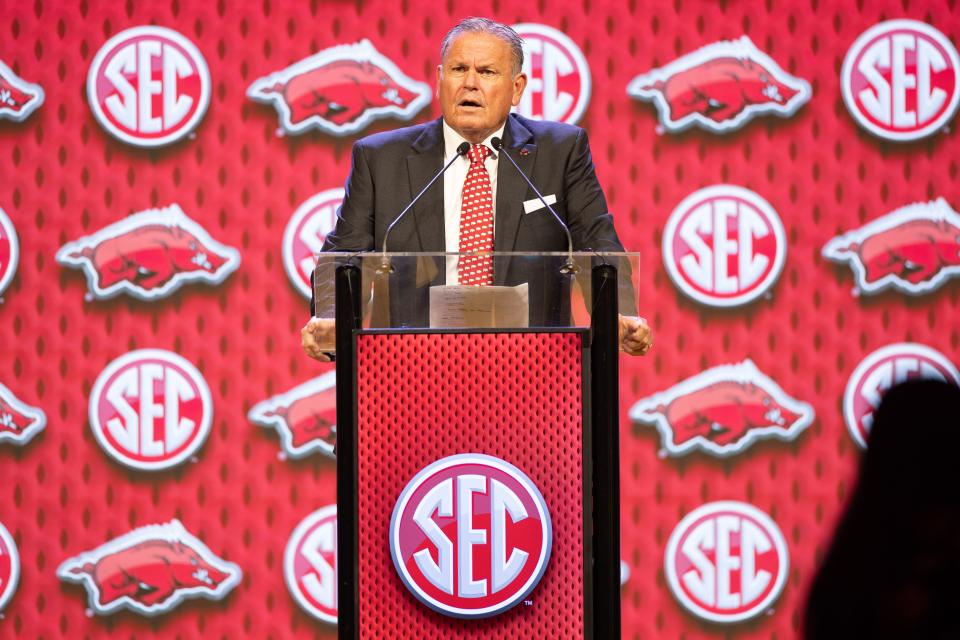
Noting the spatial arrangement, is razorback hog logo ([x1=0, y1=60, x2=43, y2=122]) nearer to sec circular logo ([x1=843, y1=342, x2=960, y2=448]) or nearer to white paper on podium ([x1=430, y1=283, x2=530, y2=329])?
white paper on podium ([x1=430, y1=283, x2=530, y2=329])

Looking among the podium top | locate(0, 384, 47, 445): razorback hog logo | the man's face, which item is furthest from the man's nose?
locate(0, 384, 47, 445): razorback hog logo

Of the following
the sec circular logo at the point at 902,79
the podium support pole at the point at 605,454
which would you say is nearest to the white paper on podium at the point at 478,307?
the podium support pole at the point at 605,454

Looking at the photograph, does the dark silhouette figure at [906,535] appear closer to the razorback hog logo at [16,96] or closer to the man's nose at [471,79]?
the man's nose at [471,79]

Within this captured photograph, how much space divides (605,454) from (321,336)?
0.52 m

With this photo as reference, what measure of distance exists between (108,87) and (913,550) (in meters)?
3.27

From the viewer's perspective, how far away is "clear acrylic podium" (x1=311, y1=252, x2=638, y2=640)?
1.52 meters

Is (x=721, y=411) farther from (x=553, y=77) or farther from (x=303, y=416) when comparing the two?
(x=303, y=416)

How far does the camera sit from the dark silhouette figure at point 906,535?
33.4 inches

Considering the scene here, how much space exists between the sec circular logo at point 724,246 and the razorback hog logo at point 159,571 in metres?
1.76

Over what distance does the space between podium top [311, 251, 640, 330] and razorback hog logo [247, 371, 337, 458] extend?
5.99 ft

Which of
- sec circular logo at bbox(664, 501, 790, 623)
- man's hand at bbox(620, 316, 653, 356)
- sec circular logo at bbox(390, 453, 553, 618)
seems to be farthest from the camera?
sec circular logo at bbox(664, 501, 790, 623)

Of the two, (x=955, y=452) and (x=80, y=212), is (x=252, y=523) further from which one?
(x=955, y=452)

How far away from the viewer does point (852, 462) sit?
349 centimetres

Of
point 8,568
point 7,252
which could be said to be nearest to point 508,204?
point 7,252
